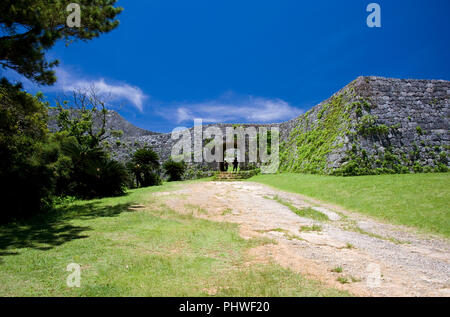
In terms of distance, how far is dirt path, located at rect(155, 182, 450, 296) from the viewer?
2418mm

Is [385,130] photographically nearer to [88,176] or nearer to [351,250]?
[351,250]

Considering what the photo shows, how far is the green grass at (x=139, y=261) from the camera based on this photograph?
2215 millimetres

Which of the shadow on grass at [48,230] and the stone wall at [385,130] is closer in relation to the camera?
the shadow on grass at [48,230]

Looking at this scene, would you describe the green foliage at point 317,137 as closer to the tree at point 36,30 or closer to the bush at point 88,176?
the bush at point 88,176

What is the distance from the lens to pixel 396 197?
6641 millimetres

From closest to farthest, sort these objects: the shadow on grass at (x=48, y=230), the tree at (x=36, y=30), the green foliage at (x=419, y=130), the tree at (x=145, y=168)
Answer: the shadow on grass at (x=48, y=230) → the tree at (x=36, y=30) → the green foliage at (x=419, y=130) → the tree at (x=145, y=168)

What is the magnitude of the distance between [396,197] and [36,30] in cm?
1025

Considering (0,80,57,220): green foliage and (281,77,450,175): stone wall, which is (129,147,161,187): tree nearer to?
(0,80,57,220): green foliage

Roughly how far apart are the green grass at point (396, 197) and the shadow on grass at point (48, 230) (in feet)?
22.8

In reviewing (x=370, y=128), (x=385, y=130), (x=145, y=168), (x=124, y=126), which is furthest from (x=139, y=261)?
Answer: (x=124, y=126)

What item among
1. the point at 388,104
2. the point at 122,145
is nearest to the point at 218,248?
the point at 388,104

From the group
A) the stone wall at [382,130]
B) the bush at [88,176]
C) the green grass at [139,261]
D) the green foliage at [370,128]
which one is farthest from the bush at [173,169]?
the green grass at [139,261]

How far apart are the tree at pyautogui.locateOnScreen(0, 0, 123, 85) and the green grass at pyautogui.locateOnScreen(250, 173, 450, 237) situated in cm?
918
